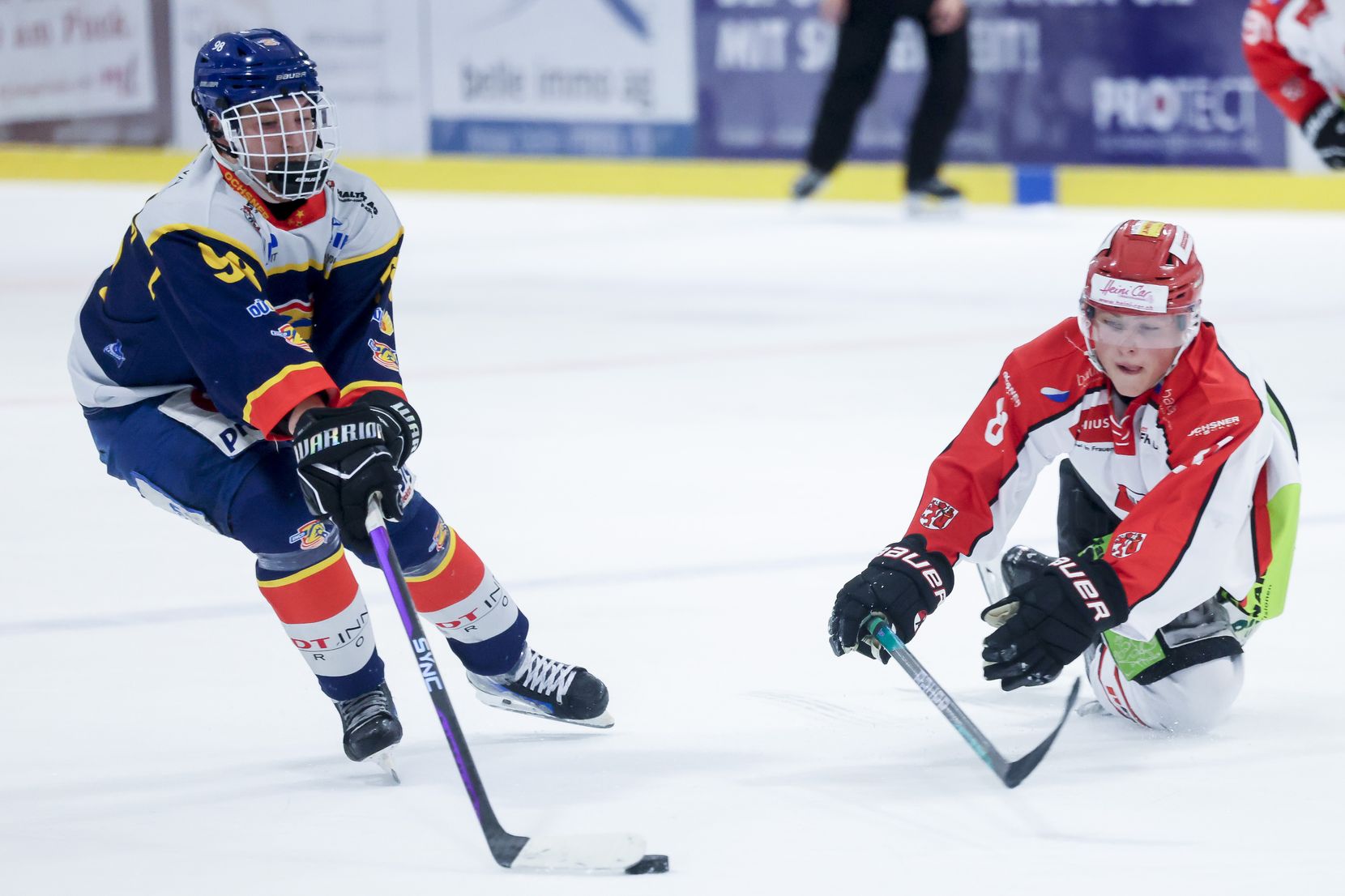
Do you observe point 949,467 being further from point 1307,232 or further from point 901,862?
point 1307,232

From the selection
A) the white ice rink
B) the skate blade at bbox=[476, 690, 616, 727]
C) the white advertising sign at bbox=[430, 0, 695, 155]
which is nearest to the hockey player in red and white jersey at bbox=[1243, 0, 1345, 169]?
the white ice rink

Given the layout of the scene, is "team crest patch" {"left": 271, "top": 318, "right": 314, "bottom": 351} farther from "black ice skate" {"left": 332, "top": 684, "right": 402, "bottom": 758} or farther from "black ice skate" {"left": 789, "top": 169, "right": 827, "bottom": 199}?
"black ice skate" {"left": 789, "top": 169, "right": 827, "bottom": 199}

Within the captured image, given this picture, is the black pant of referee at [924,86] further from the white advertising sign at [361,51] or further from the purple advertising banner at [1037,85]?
the white advertising sign at [361,51]

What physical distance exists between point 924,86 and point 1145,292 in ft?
22.3

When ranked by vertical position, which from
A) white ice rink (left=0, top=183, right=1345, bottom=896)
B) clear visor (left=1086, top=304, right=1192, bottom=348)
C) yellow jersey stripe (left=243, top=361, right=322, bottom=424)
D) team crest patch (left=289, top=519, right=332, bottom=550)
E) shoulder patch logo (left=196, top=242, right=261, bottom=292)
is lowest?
white ice rink (left=0, top=183, right=1345, bottom=896)

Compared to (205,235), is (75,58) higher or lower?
higher

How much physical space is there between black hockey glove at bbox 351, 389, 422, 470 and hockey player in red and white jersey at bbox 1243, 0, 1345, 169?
3.57 metres

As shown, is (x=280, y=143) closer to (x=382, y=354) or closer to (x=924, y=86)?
(x=382, y=354)

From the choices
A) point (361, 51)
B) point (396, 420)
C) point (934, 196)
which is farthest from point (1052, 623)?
point (361, 51)

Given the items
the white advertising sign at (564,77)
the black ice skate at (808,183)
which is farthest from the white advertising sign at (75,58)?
the black ice skate at (808,183)

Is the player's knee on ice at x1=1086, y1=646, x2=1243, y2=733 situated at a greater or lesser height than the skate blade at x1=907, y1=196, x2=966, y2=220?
lesser

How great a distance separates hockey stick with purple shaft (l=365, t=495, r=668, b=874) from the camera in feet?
7.61

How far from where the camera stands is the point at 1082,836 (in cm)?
240

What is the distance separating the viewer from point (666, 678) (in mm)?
3148
